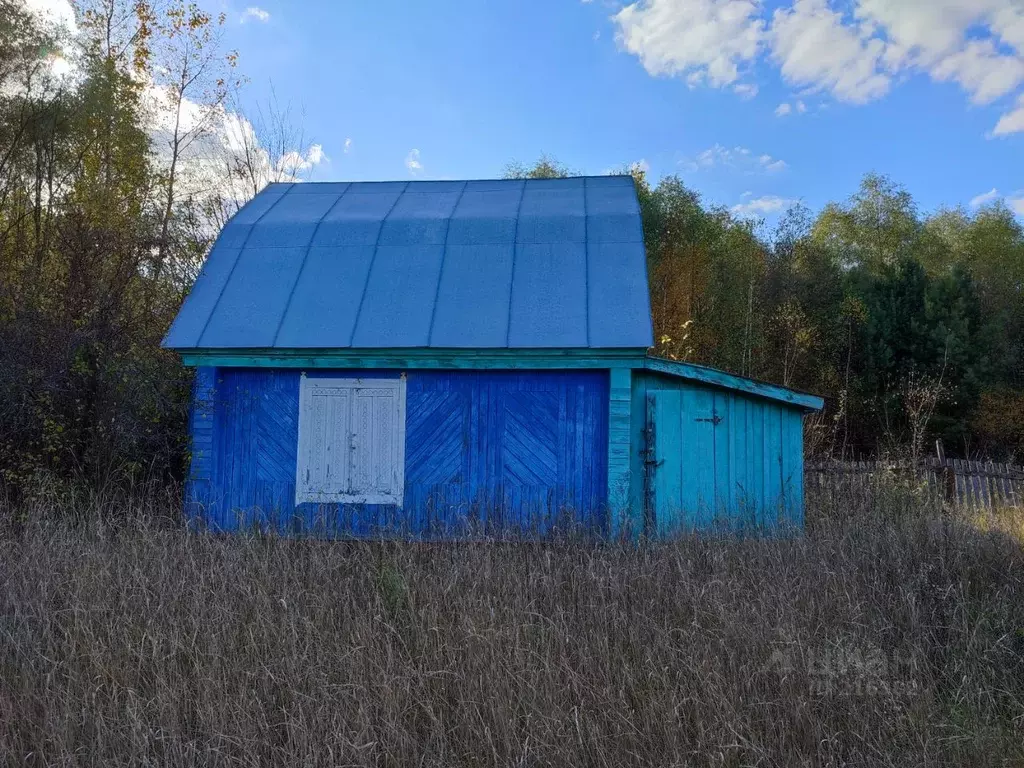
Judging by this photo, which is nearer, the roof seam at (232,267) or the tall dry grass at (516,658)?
the tall dry grass at (516,658)

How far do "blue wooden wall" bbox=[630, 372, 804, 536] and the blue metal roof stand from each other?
97cm

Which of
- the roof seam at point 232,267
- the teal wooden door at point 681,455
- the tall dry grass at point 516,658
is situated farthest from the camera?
the roof seam at point 232,267

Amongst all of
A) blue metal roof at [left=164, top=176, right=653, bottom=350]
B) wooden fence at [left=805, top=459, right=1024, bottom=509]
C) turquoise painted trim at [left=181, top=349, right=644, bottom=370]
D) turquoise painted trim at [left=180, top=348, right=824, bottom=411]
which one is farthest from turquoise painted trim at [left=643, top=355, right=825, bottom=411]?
wooden fence at [left=805, top=459, right=1024, bottom=509]

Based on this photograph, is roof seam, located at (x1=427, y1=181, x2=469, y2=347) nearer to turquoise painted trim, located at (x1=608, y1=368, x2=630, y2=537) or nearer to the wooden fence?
turquoise painted trim, located at (x1=608, y1=368, x2=630, y2=537)

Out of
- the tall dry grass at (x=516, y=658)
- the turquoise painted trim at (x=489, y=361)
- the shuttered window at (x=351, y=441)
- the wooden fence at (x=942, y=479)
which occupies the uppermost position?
the turquoise painted trim at (x=489, y=361)

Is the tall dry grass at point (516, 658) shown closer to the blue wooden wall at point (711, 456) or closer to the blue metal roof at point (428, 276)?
the blue wooden wall at point (711, 456)

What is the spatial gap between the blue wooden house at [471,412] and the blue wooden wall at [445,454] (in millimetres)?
16

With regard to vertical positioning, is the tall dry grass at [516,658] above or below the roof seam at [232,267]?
below

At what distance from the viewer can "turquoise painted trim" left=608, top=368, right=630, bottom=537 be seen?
25.1 feet

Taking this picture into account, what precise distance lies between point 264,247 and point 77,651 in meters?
5.78

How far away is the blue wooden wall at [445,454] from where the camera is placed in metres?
7.86

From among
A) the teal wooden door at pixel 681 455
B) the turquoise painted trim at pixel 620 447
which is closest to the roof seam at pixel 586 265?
the turquoise painted trim at pixel 620 447

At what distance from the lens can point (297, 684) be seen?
4.12 meters

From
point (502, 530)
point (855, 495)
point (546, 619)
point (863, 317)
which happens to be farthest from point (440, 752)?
point (863, 317)
